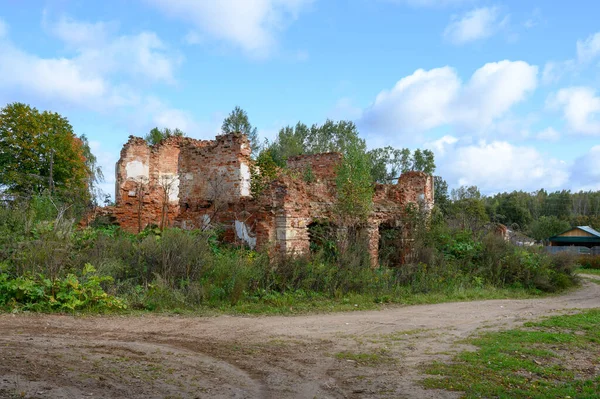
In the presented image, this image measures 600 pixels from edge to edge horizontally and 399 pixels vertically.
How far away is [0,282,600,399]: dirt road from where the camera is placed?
5.32 metres

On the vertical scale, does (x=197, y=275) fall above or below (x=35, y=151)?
below

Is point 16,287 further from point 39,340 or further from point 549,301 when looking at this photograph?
point 549,301

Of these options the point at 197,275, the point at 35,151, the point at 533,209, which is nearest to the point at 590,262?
the point at 197,275

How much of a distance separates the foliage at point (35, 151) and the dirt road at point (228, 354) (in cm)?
2147

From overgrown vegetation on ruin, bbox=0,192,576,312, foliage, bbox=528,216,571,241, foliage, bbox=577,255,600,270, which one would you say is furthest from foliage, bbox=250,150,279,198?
foliage, bbox=528,216,571,241

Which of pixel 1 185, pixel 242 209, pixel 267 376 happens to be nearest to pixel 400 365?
pixel 267 376

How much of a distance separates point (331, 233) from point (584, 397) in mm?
10220

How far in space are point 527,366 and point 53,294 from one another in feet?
27.4

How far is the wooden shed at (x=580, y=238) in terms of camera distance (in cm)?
4178

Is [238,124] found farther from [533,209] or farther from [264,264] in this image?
[533,209]

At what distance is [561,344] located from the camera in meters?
8.16

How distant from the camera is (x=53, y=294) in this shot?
9.86 meters

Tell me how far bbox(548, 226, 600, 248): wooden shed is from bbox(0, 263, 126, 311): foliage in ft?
137

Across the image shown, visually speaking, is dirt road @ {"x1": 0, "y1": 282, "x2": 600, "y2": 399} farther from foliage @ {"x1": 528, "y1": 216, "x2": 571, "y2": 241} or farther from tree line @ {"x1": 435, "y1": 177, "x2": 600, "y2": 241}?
foliage @ {"x1": 528, "y1": 216, "x2": 571, "y2": 241}
